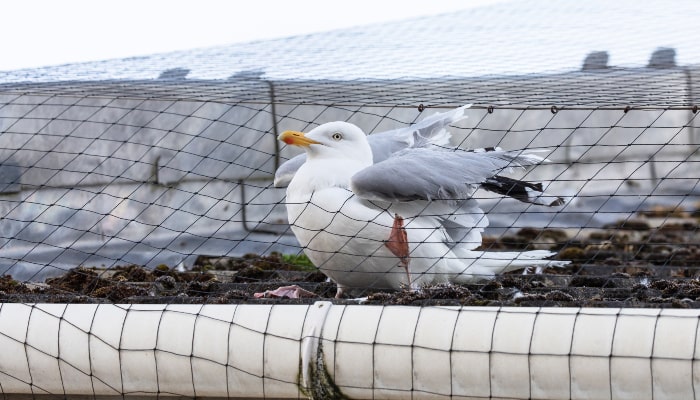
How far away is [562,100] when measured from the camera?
4.50 meters

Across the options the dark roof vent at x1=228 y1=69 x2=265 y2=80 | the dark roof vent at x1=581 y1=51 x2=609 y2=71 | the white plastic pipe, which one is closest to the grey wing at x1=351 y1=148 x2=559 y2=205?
the white plastic pipe

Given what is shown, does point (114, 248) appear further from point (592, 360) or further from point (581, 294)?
point (592, 360)

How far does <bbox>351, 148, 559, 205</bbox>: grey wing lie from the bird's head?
16cm

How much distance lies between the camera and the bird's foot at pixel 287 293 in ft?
12.2

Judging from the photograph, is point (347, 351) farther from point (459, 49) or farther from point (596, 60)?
point (596, 60)

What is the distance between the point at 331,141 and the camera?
4180 millimetres

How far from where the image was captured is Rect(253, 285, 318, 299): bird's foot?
3725 millimetres

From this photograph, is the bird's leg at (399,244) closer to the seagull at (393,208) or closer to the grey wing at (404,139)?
the seagull at (393,208)

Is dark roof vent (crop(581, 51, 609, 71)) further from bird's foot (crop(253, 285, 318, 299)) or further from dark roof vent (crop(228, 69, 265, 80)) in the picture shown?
bird's foot (crop(253, 285, 318, 299))

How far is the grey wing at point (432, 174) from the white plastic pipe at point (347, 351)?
3.02 feet

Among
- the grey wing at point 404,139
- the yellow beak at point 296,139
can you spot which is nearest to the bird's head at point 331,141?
the yellow beak at point 296,139

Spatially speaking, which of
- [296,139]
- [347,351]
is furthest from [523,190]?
[347,351]

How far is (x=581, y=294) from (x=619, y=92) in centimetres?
142

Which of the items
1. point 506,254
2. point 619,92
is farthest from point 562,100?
point 506,254
